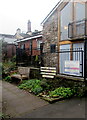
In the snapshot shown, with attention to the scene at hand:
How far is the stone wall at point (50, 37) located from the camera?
10.9 meters

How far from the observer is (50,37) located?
1136 centimetres

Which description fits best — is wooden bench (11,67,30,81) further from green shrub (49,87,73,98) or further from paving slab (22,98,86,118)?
paving slab (22,98,86,118)

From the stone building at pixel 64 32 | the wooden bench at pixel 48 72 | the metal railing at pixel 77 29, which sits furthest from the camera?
the stone building at pixel 64 32

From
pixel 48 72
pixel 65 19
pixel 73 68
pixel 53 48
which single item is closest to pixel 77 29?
pixel 65 19

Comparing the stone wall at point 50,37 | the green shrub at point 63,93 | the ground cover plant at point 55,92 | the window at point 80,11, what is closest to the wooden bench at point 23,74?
the ground cover plant at point 55,92

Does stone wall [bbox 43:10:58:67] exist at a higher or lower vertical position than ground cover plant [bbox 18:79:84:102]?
higher

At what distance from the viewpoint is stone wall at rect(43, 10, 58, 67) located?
10.9m

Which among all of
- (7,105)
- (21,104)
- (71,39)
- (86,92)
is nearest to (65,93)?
(86,92)

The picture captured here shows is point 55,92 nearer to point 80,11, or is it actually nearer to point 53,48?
point 53,48

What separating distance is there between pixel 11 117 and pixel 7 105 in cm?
104

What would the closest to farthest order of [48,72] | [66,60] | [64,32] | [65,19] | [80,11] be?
1. [48,72]
2. [66,60]
3. [80,11]
4. [64,32]
5. [65,19]

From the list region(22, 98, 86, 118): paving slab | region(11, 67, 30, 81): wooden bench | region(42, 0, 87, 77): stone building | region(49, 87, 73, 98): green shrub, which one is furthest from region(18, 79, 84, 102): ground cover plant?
region(42, 0, 87, 77): stone building

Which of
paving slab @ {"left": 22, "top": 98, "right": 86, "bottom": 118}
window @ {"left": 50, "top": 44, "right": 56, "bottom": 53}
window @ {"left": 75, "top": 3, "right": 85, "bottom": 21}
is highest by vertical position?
window @ {"left": 75, "top": 3, "right": 85, "bottom": 21}

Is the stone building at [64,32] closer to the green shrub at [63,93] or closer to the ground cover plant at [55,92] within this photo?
the ground cover plant at [55,92]
